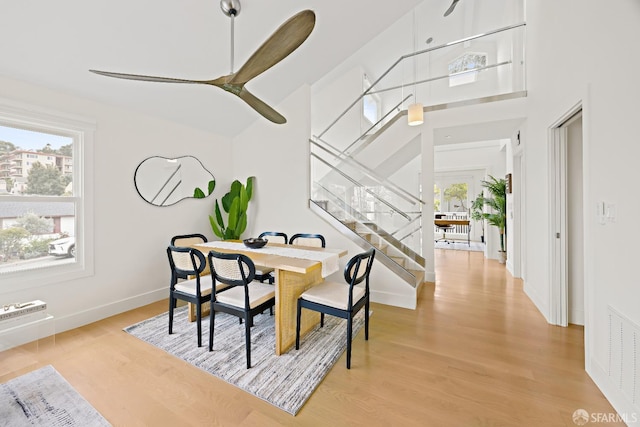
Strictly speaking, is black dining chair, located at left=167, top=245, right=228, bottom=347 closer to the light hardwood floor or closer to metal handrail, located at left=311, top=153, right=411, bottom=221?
the light hardwood floor

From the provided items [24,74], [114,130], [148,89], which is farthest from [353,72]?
[24,74]

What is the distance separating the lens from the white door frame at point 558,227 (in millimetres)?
2801

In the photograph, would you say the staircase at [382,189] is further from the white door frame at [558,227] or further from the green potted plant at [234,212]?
the white door frame at [558,227]

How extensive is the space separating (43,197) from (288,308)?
2754mm

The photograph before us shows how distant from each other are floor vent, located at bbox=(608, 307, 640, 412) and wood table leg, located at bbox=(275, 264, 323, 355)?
2.02m

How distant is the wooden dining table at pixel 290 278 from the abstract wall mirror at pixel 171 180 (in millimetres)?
1679

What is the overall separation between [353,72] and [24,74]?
564 centimetres

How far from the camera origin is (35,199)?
260 cm

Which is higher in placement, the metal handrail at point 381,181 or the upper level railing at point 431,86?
the upper level railing at point 431,86

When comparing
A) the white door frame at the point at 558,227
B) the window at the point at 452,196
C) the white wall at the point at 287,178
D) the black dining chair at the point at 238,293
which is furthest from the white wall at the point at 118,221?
the window at the point at 452,196

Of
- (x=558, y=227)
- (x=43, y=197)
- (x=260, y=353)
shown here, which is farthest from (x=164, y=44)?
(x=558, y=227)

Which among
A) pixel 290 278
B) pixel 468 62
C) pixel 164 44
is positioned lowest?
pixel 290 278

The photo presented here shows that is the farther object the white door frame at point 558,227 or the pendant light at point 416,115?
the pendant light at point 416,115

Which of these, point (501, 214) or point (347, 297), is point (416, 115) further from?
point (501, 214)
